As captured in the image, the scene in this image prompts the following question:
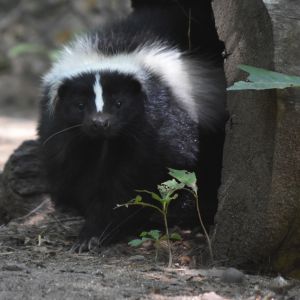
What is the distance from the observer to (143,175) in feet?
16.4

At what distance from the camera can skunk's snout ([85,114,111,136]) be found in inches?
185

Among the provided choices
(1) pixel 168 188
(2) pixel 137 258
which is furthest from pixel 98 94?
(2) pixel 137 258

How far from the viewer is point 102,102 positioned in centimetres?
480

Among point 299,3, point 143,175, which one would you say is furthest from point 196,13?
point 299,3

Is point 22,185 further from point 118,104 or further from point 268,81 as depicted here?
point 268,81

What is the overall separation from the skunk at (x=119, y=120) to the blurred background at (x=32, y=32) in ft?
23.0

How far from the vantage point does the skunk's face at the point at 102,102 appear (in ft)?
15.6

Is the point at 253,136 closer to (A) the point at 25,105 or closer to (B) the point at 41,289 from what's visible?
(B) the point at 41,289

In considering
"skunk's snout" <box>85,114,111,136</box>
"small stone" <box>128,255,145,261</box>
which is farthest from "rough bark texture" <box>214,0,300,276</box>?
"skunk's snout" <box>85,114,111,136</box>

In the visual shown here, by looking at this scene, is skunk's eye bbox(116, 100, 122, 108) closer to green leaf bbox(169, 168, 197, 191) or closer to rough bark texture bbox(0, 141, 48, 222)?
green leaf bbox(169, 168, 197, 191)

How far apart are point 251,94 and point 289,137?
0.39m

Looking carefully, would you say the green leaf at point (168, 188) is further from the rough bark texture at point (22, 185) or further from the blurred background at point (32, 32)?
the blurred background at point (32, 32)

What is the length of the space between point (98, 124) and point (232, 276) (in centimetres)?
139

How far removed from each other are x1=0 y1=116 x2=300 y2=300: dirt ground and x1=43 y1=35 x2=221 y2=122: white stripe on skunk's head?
3.20 feet
